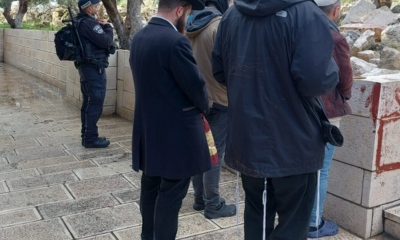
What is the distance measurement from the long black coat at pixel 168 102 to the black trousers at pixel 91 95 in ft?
9.74

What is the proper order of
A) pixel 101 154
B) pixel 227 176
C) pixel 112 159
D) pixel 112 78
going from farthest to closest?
1. pixel 112 78
2. pixel 101 154
3. pixel 112 159
4. pixel 227 176

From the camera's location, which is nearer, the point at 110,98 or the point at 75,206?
the point at 75,206

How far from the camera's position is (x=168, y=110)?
2.61m

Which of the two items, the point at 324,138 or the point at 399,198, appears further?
the point at 399,198

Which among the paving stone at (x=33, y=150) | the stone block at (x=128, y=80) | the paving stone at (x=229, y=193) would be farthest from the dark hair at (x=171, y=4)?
the stone block at (x=128, y=80)

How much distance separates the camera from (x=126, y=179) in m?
4.53

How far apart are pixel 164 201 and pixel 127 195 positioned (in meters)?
1.50

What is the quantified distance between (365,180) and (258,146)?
137 centimetres

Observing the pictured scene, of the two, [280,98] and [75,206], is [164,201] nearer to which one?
[280,98]

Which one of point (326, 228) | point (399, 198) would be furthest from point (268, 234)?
point (399, 198)

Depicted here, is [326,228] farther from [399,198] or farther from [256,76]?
[256,76]

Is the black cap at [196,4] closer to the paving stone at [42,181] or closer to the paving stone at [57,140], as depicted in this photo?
the paving stone at [42,181]

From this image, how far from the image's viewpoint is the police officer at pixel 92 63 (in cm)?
533

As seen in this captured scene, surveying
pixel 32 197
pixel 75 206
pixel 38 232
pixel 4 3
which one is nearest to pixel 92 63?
pixel 32 197
